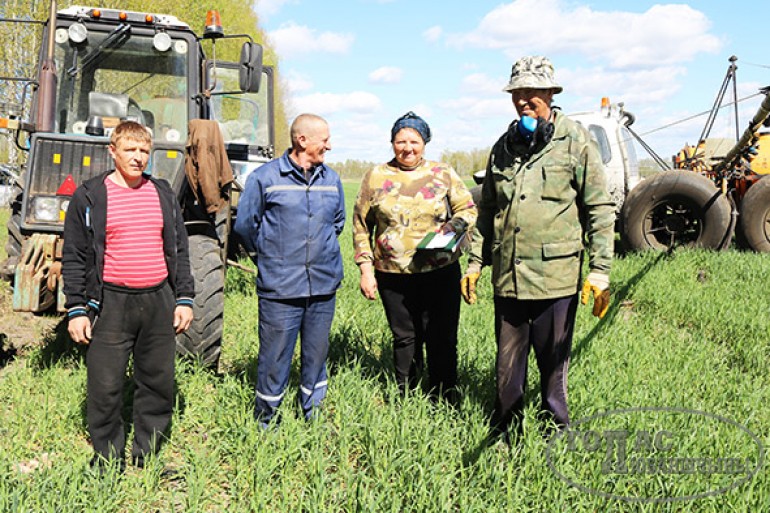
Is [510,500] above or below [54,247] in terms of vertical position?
below

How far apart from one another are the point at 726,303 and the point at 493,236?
3380 mm

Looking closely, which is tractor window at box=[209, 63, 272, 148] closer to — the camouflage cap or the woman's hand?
the woman's hand

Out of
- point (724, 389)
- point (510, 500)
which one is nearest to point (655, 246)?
point (724, 389)

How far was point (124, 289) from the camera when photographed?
2.76 m

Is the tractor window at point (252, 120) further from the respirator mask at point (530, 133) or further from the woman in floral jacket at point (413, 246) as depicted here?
the respirator mask at point (530, 133)

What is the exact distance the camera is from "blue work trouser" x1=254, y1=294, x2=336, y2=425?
3107mm

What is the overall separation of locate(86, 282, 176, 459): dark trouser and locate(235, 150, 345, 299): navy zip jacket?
1.55 feet

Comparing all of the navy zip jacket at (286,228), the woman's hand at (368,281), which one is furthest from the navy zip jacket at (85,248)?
the woman's hand at (368,281)

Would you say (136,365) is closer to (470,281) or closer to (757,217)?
(470,281)

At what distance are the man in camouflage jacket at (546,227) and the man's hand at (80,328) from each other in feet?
5.96

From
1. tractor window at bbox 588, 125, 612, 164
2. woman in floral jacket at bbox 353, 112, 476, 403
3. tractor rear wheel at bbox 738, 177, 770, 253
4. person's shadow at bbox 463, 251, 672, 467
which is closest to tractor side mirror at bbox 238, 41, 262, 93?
woman in floral jacket at bbox 353, 112, 476, 403

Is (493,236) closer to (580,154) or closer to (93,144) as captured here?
(580,154)

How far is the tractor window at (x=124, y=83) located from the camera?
480 cm

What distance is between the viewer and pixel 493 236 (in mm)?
3205
